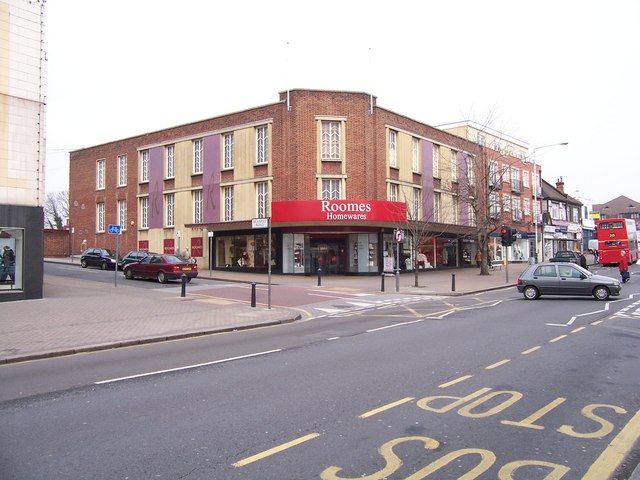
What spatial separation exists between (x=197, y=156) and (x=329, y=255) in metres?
13.5

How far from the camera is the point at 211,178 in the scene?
37406 mm

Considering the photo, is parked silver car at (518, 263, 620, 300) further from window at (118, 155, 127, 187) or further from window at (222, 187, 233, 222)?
window at (118, 155, 127, 187)

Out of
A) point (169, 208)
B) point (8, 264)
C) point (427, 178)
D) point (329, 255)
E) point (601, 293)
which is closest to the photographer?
point (8, 264)

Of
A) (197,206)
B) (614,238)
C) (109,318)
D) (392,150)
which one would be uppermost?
(392,150)

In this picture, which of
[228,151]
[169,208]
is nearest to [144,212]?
[169,208]

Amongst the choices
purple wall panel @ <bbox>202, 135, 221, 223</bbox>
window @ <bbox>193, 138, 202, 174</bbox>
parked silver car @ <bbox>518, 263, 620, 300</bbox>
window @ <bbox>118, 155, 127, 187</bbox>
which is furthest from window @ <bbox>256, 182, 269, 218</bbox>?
parked silver car @ <bbox>518, 263, 620, 300</bbox>

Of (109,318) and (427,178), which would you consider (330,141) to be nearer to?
(427,178)

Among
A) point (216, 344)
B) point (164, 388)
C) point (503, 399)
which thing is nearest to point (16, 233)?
point (216, 344)

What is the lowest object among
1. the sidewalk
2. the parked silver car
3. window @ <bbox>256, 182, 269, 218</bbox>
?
the sidewalk

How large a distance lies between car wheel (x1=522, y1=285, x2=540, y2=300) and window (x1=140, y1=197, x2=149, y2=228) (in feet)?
107

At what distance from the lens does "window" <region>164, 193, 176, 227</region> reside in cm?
4041

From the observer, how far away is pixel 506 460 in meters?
4.17

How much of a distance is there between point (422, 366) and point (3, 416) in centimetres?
546

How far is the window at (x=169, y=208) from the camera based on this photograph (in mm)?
40406
